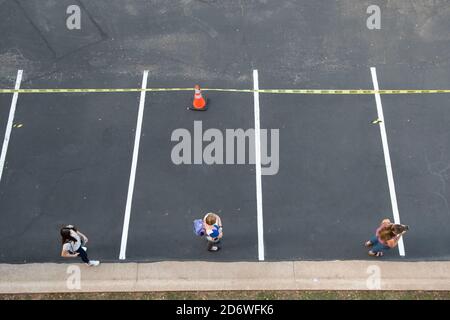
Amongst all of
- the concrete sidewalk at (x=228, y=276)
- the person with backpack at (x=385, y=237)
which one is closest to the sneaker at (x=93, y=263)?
the concrete sidewalk at (x=228, y=276)

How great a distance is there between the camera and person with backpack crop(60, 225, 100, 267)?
702 cm

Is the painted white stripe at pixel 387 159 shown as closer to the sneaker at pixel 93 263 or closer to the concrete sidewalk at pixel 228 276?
the concrete sidewalk at pixel 228 276

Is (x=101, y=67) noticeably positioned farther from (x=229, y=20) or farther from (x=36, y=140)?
(x=229, y=20)

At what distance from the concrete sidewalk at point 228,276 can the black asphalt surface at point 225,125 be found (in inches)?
8.9

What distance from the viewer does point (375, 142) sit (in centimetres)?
966

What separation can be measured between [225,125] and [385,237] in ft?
14.5

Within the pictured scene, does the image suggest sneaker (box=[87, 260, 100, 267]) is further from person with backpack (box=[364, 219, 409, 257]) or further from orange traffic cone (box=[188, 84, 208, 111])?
person with backpack (box=[364, 219, 409, 257])

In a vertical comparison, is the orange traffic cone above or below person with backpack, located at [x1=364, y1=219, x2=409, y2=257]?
above

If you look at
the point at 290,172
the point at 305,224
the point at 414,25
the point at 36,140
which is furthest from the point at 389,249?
the point at 36,140

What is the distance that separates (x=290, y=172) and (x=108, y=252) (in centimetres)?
422

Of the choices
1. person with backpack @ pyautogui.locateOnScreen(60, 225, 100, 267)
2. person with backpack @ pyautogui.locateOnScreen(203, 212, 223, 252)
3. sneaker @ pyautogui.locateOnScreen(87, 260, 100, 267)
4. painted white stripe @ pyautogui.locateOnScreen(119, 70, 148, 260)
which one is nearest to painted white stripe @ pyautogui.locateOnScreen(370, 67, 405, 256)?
person with backpack @ pyautogui.locateOnScreen(203, 212, 223, 252)

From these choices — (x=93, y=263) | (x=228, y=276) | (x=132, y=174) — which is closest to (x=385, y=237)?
(x=228, y=276)

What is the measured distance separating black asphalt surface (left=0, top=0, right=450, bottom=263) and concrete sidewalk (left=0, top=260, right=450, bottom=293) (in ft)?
0.74

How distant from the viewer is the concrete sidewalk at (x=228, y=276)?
26.1ft
